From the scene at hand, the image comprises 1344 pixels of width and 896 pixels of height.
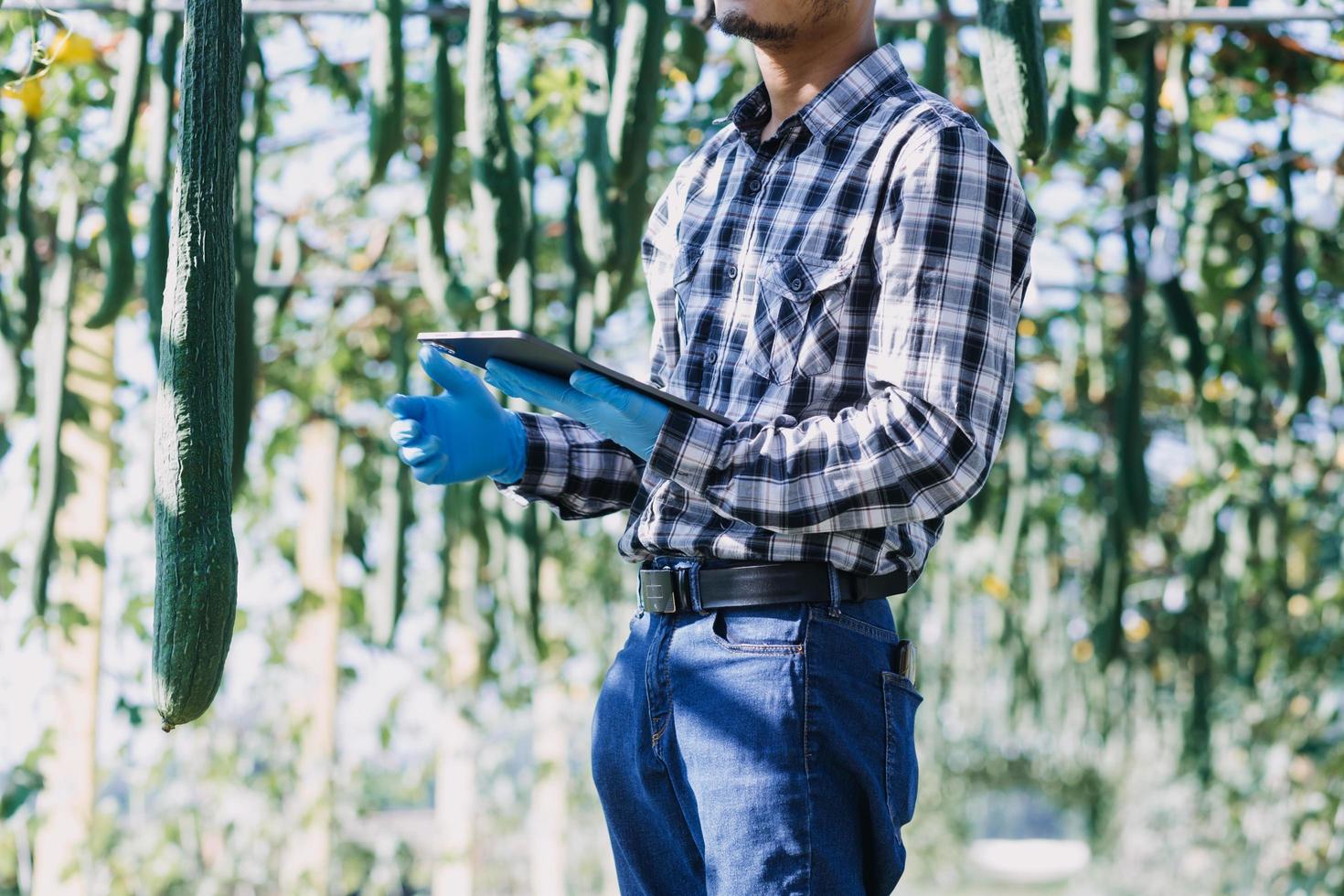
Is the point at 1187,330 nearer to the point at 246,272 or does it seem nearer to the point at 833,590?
the point at 246,272

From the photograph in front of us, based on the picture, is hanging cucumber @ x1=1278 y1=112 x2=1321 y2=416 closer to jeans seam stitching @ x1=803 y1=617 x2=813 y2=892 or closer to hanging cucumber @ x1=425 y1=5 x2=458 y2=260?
hanging cucumber @ x1=425 y1=5 x2=458 y2=260

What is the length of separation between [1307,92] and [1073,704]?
25.7ft

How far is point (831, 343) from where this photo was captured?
4.82 ft

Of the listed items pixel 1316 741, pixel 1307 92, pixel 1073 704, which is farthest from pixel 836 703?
pixel 1073 704

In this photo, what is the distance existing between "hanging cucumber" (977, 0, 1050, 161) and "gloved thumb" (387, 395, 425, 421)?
0.87m

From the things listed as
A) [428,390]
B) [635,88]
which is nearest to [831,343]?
[635,88]

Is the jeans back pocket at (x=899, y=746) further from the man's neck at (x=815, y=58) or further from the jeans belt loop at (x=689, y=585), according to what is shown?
the man's neck at (x=815, y=58)

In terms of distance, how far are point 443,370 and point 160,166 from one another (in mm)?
1255

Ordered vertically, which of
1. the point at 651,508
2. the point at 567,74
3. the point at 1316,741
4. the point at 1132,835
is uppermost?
the point at 567,74

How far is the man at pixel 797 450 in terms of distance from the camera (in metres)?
1.37

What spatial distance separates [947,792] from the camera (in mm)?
14500

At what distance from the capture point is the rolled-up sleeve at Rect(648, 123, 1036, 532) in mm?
1342

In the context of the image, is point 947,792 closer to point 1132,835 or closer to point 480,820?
point 1132,835

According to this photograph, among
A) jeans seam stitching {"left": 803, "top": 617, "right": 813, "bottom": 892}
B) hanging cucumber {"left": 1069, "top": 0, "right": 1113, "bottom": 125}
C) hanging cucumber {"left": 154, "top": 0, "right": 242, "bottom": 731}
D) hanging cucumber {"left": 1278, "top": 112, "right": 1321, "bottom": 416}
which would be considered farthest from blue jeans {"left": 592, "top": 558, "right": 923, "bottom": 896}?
hanging cucumber {"left": 1278, "top": 112, "right": 1321, "bottom": 416}
